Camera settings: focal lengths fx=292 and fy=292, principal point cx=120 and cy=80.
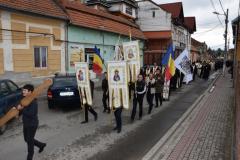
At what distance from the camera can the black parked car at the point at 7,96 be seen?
8.57m

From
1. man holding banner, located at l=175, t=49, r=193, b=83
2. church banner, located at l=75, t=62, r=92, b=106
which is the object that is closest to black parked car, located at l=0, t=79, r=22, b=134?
church banner, located at l=75, t=62, r=92, b=106

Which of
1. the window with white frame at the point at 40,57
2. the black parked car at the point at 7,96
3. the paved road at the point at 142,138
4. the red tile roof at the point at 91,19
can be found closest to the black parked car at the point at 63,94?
the black parked car at the point at 7,96

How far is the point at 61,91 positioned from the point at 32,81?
21.3 feet

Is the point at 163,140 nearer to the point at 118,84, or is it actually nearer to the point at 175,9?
the point at 118,84

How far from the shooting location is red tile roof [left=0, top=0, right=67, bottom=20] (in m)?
15.2

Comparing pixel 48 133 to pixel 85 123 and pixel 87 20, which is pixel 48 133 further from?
pixel 87 20

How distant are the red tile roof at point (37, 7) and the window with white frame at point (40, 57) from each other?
2.13 meters

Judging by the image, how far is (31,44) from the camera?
16.9 metres

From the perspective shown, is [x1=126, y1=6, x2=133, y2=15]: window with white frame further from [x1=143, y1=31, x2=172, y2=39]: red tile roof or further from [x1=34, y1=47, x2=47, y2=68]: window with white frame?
[x1=34, y1=47, x2=47, y2=68]: window with white frame

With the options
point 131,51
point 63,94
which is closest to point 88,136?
point 131,51

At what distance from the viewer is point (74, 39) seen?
20797 mm

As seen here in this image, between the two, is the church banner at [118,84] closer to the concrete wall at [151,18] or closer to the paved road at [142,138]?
the paved road at [142,138]

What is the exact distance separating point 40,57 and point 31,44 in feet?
3.97

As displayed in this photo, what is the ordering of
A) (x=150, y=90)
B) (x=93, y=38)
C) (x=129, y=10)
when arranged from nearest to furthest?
1. (x=150, y=90)
2. (x=93, y=38)
3. (x=129, y=10)
